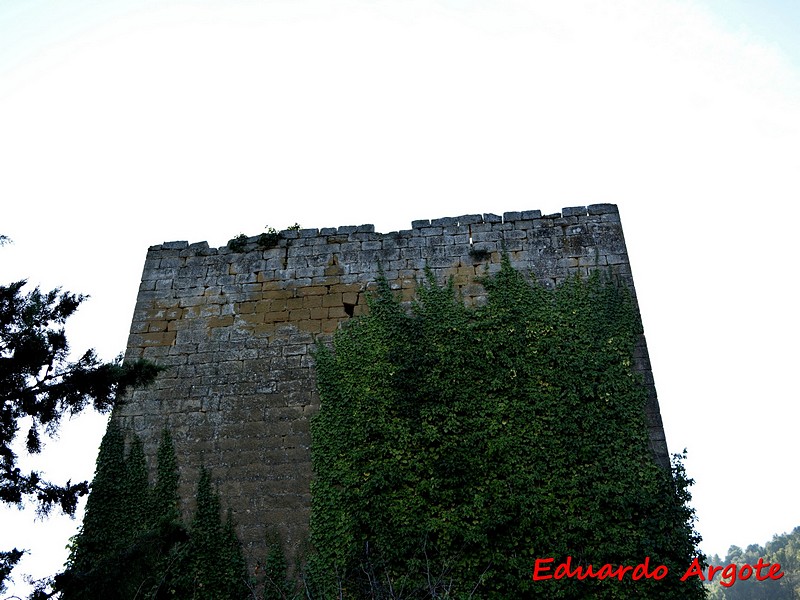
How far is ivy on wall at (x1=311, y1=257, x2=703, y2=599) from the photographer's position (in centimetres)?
664

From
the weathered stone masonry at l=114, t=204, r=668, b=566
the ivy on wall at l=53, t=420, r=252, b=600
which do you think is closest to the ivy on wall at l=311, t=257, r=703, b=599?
the weathered stone masonry at l=114, t=204, r=668, b=566

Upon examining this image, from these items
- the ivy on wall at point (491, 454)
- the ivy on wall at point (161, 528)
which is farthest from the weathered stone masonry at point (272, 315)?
the ivy on wall at point (491, 454)

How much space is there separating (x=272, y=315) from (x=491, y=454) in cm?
361

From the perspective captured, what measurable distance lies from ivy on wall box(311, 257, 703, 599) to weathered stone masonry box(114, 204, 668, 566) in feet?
1.12

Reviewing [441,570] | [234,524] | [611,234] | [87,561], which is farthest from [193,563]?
[611,234]

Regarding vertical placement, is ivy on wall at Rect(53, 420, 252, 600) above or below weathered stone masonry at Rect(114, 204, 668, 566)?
below

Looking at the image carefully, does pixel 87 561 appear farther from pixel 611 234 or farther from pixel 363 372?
pixel 611 234

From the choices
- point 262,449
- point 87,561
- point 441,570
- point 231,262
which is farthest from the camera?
point 231,262

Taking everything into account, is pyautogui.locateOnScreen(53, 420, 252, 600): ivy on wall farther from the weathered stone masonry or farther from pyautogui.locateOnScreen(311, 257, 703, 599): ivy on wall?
pyautogui.locateOnScreen(311, 257, 703, 599): ivy on wall

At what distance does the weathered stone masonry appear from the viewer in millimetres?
7848

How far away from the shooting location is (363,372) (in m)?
8.03

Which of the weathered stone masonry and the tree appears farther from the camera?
the weathered stone masonry

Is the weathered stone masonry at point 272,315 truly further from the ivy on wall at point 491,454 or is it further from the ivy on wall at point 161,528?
the ivy on wall at point 491,454

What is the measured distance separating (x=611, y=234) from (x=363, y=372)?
152 inches
